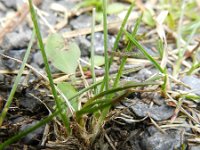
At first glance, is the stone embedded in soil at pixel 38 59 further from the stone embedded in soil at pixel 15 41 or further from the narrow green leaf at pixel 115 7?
the narrow green leaf at pixel 115 7

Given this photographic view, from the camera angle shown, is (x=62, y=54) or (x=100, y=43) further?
(x=100, y=43)

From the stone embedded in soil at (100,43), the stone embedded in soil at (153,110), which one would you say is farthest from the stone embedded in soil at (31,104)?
the stone embedded in soil at (100,43)

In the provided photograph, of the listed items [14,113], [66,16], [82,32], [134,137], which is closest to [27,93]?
[14,113]

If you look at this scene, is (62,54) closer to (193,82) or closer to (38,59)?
(38,59)

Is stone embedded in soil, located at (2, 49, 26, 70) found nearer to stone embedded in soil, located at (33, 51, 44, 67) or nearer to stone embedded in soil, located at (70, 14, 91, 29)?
stone embedded in soil, located at (33, 51, 44, 67)

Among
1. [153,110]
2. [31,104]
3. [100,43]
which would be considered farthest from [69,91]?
Result: [100,43]

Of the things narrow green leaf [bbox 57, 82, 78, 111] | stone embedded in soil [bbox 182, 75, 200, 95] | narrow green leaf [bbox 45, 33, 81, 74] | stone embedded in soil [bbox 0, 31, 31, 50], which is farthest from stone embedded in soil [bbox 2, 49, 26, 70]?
stone embedded in soil [bbox 182, 75, 200, 95]

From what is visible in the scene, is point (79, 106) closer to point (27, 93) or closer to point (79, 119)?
point (79, 119)
